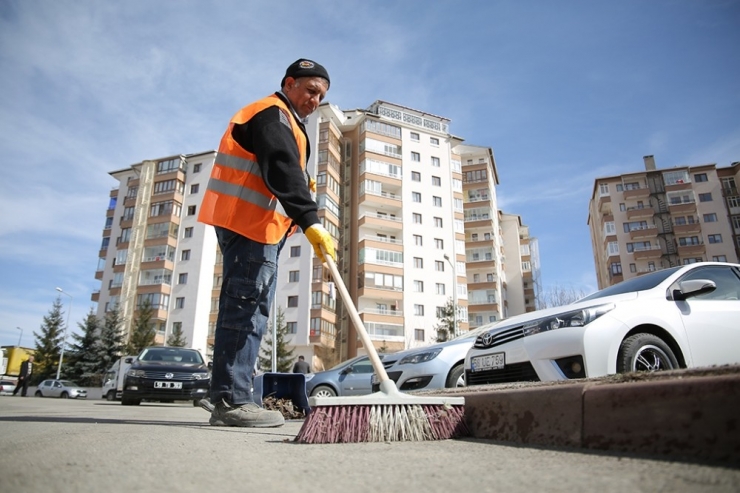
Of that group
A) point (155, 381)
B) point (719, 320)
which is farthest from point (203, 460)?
point (155, 381)

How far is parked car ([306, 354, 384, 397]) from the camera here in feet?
38.2

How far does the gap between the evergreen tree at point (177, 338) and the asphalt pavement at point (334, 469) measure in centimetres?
4549

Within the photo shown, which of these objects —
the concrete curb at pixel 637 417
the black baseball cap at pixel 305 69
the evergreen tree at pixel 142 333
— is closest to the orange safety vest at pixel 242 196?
the black baseball cap at pixel 305 69

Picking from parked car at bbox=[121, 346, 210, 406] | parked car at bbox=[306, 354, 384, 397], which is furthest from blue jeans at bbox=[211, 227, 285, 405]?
parked car at bbox=[306, 354, 384, 397]

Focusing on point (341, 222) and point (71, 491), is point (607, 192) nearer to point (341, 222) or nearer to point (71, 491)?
point (341, 222)

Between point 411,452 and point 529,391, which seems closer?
point 411,452

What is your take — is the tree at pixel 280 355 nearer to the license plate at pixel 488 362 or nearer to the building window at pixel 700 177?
the license plate at pixel 488 362

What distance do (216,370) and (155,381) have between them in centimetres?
851

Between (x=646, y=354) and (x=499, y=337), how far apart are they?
1.44 m

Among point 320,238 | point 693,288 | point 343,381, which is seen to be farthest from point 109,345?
point 693,288

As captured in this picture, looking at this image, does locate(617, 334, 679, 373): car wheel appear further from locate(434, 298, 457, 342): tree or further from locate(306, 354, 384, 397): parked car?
locate(434, 298, 457, 342): tree

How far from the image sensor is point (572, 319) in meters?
4.50

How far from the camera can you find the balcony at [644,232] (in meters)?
60.2

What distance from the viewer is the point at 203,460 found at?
1.79 meters
